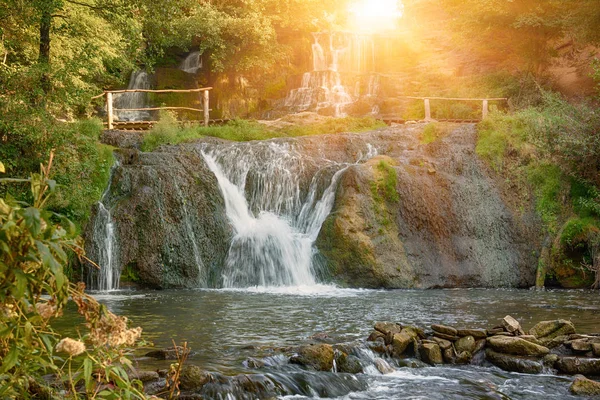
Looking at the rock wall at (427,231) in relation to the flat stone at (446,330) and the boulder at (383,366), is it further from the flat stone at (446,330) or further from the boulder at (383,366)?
the boulder at (383,366)

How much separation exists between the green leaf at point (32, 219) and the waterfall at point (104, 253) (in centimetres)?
1295

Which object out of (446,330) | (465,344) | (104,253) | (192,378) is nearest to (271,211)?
(104,253)

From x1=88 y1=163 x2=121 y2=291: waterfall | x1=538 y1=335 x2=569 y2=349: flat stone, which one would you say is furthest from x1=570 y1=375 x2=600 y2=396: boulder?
x1=88 y1=163 x2=121 y2=291: waterfall

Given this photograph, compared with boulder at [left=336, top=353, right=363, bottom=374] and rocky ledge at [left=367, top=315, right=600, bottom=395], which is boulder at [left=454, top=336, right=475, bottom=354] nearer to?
rocky ledge at [left=367, top=315, right=600, bottom=395]

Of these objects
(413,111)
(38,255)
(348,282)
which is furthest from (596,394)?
(413,111)

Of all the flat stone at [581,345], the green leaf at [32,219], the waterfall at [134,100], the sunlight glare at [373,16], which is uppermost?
the sunlight glare at [373,16]

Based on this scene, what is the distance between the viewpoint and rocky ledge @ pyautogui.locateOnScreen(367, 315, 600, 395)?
7.92 meters

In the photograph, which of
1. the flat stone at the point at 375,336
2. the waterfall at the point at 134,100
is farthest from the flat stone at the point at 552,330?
the waterfall at the point at 134,100

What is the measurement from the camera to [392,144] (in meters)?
20.8

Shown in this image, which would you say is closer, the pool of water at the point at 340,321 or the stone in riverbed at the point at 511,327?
the pool of water at the point at 340,321

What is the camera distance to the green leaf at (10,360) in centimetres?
301

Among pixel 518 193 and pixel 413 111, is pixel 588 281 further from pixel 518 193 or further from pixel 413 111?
pixel 413 111

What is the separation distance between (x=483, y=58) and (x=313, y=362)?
29.8 metres

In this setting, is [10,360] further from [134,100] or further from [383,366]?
[134,100]
